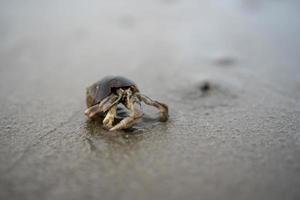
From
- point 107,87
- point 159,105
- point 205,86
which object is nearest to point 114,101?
point 107,87

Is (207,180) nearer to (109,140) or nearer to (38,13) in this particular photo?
(109,140)

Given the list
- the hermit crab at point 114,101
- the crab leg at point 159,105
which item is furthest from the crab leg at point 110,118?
the crab leg at point 159,105

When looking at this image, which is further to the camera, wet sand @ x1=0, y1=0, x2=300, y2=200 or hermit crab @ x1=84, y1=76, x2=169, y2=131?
hermit crab @ x1=84, y1=76, x2=169, y2=131

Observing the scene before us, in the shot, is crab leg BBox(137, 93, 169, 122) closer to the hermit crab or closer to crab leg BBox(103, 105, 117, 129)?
the hermit crab

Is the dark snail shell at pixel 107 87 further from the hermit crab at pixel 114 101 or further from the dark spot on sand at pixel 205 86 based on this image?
the dark spot on sand at pixel 205 86

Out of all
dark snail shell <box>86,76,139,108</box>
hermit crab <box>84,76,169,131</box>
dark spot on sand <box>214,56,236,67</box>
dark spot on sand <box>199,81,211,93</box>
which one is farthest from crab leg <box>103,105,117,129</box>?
dark spot on sand <box>214,56,236,67</box>

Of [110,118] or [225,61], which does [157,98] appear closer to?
[110,118]

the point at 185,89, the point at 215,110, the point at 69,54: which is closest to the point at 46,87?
the point at 69,54
